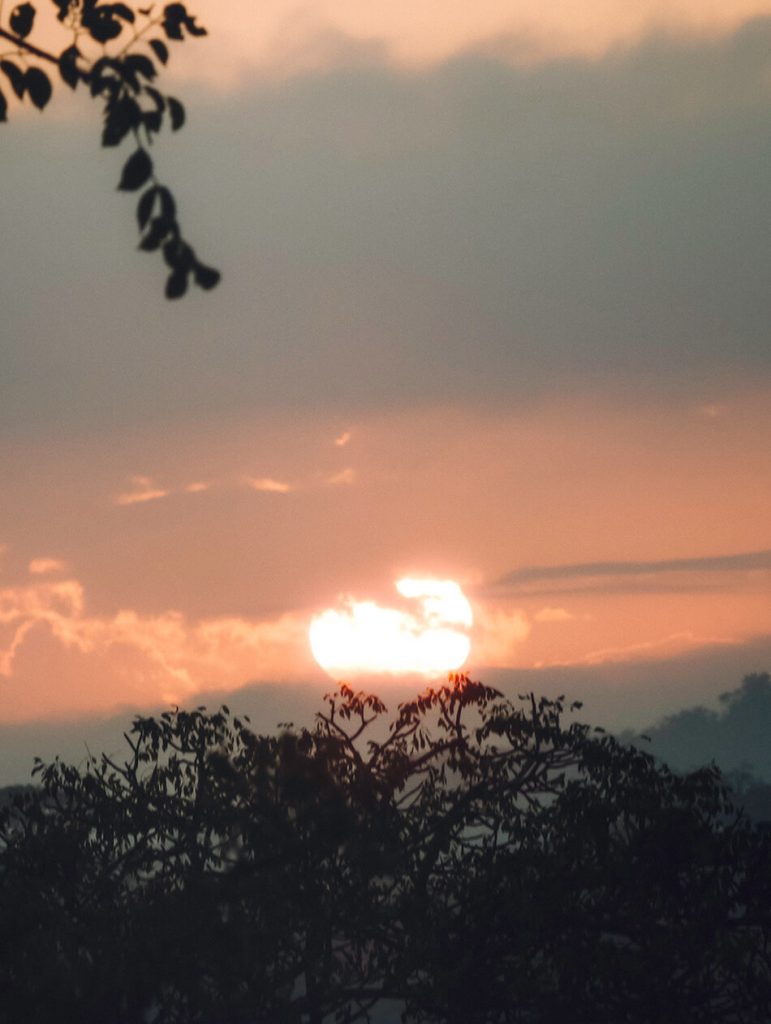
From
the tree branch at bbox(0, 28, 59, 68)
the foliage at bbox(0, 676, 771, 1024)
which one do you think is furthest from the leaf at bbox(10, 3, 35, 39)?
the foliage at bbox(0, 676, 771, 1024)

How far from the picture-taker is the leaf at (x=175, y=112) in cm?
649

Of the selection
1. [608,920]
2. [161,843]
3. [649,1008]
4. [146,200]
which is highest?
[146,200]

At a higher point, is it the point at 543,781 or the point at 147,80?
the point at 147,80

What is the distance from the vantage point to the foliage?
751 inches

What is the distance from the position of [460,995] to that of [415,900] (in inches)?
58.6

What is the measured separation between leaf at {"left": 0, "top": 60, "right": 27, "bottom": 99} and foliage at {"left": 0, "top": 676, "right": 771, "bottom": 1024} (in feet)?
38.1

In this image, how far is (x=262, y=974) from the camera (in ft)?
64.4

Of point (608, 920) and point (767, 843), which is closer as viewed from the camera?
point (608, 920)

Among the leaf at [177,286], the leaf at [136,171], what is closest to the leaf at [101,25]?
the leaf at [136,171]

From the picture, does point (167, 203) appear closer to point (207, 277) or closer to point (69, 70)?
point (207, 277)

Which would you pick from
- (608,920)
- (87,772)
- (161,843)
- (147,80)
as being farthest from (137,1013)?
(147,80)

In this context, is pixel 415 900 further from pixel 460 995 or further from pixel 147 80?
pixel 147 80

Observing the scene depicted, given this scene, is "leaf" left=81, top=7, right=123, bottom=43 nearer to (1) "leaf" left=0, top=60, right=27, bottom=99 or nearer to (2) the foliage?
(1) "leaf" left=0, top=60, right=27, bottom=99

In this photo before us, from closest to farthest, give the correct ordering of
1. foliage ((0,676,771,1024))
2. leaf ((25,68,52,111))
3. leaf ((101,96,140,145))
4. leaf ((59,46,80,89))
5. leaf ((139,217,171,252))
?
leaf ((139,217,171,252))
leaf ((101,96,140,145))
leaf ((59,46,80,89))
leaf ((25,68,52,111))
foliage ((0,676,771,1024))
